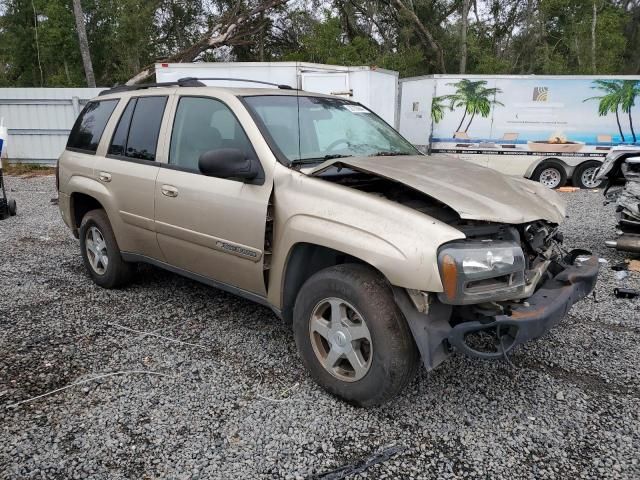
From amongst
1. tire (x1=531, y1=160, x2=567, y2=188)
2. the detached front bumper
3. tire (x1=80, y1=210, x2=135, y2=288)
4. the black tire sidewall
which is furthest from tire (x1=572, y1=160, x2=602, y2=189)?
the black tire sidewall

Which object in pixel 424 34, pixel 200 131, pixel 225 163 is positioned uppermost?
pixel 424 34

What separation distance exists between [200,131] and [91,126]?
1784 mm

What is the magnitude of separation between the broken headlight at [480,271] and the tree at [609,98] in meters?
11.4

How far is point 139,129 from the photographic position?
14.1 feet

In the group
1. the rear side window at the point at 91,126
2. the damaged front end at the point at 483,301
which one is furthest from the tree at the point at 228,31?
the damaged front end at the point at 483,301

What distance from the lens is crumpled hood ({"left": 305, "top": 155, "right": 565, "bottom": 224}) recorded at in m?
2.67

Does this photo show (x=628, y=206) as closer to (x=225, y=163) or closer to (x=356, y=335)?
(x=356, y=335)

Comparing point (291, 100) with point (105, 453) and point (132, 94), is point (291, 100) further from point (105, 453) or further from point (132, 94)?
point (105, 453)

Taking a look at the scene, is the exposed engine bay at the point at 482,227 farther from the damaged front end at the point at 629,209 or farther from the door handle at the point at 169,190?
the damaged front end at the point at 629,209

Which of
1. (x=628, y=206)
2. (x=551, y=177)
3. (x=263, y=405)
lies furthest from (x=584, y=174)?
(x=263, y=405)

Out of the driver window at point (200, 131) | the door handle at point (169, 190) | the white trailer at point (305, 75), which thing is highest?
the white trailer at point (305, 75)

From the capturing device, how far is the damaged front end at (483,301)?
2.48 meters

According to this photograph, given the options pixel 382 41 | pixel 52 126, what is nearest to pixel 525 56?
pixel 382 41

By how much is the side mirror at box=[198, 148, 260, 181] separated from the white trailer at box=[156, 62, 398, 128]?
29.9 feet
